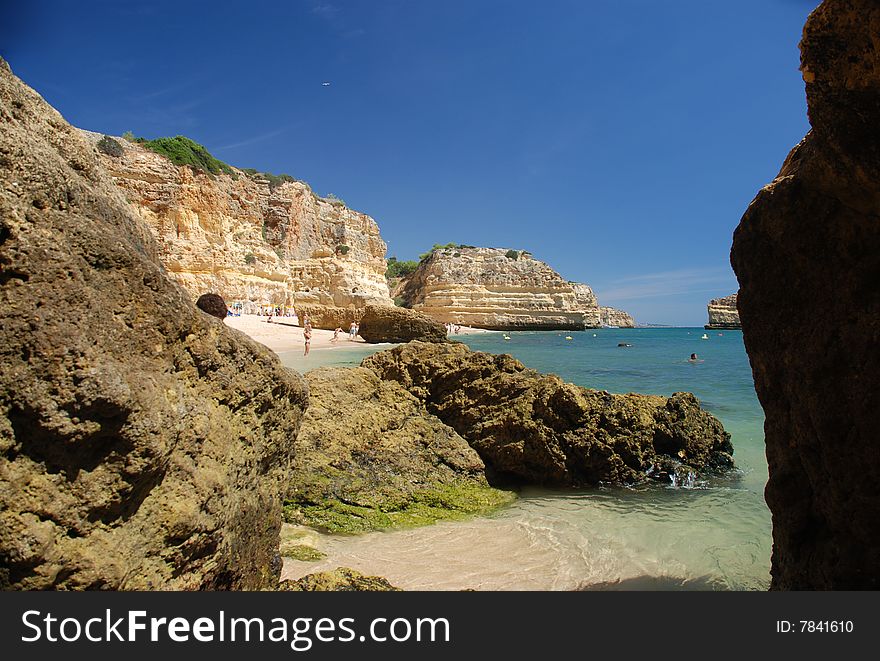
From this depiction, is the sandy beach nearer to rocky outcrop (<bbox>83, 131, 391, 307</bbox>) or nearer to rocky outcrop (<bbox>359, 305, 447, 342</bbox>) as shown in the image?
rocky outcrop (<bbox>359, 305, 447, 342</bbox>)

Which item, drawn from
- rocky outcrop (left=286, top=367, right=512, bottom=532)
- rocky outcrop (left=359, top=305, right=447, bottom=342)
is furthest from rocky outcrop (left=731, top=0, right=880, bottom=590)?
rocky outcrop (left=359, top=305, right=447, bottom=342)

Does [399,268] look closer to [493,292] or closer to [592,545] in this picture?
[493,292]

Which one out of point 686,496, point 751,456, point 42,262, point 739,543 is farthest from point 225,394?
point 751,456

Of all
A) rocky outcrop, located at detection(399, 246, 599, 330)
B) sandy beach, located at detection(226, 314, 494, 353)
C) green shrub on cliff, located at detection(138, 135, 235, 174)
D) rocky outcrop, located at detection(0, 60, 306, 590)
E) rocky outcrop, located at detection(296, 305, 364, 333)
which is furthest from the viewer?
rocky outcrop, located at detection(399, 246, 599, 330)

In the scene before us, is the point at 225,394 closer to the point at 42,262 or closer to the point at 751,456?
the point at 42,262

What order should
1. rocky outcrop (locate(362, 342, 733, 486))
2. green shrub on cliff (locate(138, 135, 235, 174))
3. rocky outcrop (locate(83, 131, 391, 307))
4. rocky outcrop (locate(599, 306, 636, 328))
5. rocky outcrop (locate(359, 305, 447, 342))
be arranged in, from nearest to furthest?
rocky outcrop (locate(362, 342, 733, 486))
rocky outcrop (locate(359, 305, 447, 342))
rocky outcrop (locate(83, 131, 391, 307))
green shrub on cliff (locate(138, 135, 235, 174))
rocky outcrop (locate(599, 306, 636, 328))

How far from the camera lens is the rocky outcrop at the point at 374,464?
16.3ft

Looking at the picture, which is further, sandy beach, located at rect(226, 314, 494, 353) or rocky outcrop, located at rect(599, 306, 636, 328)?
rocky outcrop, located at rect(599, 306, 636, 328)

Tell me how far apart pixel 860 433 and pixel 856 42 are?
1.74 metres

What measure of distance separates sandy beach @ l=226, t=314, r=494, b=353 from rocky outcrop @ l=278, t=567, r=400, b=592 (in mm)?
22780

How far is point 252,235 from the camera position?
1454 inches

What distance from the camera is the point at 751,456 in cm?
800

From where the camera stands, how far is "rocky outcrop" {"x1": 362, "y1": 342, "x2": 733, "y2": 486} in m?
6.10
